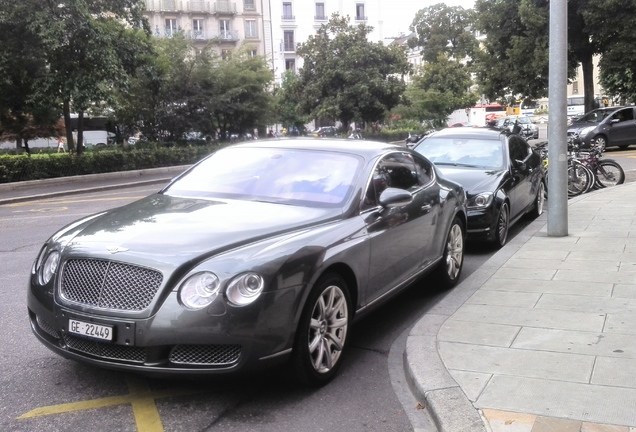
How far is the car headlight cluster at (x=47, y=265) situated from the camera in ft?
13.4

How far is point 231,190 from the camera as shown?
514 centimetres

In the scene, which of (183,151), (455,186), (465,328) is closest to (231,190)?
(465,328)

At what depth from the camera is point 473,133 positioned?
1046 cm

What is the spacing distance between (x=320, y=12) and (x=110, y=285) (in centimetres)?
7639

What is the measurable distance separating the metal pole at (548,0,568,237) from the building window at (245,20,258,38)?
62.3 meters

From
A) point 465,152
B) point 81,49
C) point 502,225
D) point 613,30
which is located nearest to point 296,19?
point 613,30

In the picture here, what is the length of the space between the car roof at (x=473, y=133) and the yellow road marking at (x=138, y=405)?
24.2 feet

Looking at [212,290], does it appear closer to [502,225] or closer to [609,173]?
[502,225]

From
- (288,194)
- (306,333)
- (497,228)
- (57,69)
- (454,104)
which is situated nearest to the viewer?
(306,333)

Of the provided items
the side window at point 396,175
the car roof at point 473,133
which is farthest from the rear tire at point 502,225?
the side window at point 396,175

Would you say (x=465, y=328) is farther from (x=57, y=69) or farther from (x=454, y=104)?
(x=454, y=104)

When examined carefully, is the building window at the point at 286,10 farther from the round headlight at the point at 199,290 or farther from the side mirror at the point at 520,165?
the round headlight at the point at 199,290

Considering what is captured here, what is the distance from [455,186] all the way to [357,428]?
3818 millimetres

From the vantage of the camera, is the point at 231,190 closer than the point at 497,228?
Yes
